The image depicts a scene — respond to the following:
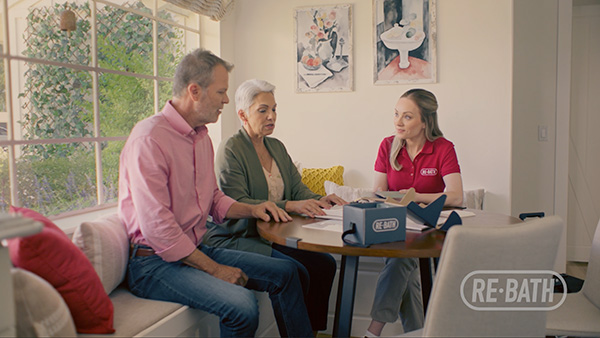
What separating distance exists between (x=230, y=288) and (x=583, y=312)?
1.31 m

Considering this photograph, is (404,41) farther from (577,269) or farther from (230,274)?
(577,269)

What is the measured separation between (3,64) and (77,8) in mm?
548

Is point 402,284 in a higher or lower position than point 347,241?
lower

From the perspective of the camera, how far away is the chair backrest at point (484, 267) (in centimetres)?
126

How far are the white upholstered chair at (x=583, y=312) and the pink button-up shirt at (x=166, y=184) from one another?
53.7 inches

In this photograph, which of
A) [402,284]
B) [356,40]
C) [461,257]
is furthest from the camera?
[356,40]

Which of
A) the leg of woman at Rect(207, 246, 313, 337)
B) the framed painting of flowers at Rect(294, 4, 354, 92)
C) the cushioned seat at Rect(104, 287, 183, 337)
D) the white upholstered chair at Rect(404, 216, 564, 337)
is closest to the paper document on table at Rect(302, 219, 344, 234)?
the leg of woman at Rect(207, 246, 313, 337)

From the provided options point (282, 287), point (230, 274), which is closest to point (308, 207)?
point (282, 287)

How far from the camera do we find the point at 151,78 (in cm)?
328

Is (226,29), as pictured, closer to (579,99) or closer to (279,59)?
(279,59)

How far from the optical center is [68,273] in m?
1.53

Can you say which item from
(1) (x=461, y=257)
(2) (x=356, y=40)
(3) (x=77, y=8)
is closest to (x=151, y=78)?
(3) (x=77, y=8)

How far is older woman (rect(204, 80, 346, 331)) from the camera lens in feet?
8.06

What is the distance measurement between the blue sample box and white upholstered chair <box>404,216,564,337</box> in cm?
44
